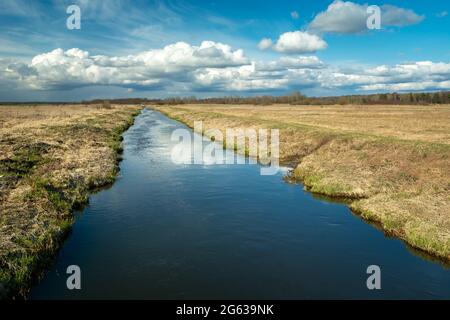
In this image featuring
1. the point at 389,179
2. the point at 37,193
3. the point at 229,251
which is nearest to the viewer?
the point at 229,251

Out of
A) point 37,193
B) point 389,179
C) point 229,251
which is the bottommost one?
point 229,251

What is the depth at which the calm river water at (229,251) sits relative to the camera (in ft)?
40.6

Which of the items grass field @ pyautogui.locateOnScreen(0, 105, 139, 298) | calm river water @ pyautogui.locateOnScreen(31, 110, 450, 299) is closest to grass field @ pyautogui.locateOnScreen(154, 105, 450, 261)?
calm river water @ pyautogui.locateOnScreen(31, 110, 450, 299)

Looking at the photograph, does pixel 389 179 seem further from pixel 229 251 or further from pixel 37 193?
pixel 37 193

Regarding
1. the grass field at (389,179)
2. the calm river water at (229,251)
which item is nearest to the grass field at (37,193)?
the calm river water at (229,251)

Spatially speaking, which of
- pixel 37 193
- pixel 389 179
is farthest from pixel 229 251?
pixel 389 179

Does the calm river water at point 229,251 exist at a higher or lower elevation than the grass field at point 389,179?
lower

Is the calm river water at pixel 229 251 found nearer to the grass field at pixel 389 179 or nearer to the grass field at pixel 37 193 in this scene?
the grass field at pixel 37 193

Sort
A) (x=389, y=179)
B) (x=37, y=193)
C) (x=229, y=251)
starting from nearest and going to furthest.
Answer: (x=229, y=251)
(x=37, y=193)
(x=389, y=179)

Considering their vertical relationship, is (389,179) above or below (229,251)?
above

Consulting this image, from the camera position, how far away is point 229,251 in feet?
50.4

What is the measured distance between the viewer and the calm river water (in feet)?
40.6

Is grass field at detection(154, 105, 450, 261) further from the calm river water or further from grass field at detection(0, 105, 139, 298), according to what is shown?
grass field at detection(0, 105, 139, 298)
